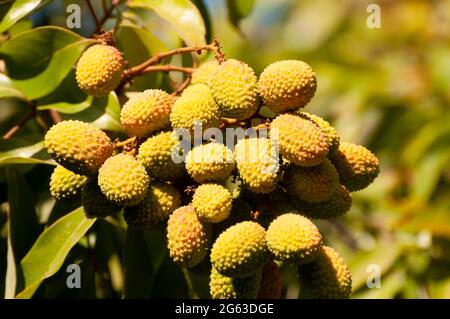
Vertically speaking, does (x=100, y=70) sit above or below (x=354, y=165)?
above

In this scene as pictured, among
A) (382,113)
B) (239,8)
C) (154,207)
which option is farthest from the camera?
(382,113)

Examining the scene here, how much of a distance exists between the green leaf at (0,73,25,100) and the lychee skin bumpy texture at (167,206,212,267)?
0.66 metres

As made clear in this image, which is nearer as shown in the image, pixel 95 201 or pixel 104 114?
pixel 95 201

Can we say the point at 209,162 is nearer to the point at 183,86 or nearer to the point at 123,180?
the point at 123,180

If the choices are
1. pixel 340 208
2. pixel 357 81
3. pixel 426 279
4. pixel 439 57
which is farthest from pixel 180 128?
pixel 439 57

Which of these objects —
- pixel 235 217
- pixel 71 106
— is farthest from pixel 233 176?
pixel 71 106

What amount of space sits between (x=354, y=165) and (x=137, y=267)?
674 millimetres

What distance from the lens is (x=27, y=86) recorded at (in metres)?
1.91

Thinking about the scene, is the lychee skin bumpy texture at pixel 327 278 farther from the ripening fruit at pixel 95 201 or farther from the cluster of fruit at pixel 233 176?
the ripening fruit at pixel 95 201

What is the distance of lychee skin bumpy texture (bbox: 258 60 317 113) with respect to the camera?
150 cm

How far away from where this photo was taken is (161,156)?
152 centimetres

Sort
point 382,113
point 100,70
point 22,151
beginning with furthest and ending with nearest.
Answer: point 382,113 → point 22,151 → point 100,70

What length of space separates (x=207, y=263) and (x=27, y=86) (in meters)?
0.73

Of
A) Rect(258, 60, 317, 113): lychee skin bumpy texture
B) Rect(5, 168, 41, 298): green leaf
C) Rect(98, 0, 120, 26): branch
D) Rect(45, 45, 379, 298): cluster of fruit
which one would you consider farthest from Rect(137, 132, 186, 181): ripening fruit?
Rect(98, 0, 120, 26): branch
